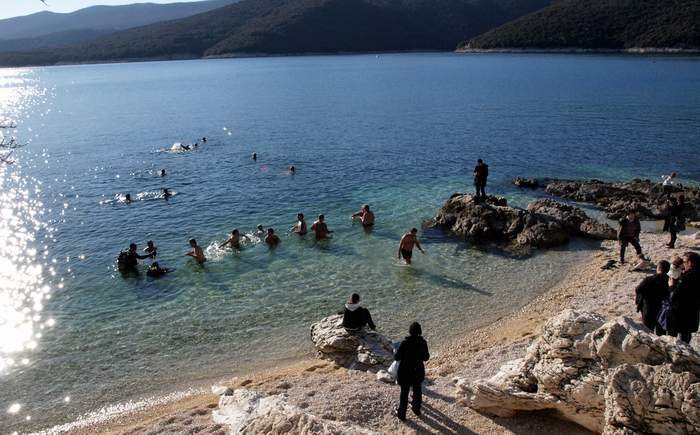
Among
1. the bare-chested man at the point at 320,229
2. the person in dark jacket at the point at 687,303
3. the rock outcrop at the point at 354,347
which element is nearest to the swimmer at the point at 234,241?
the bare-chested man at the point at 320,229

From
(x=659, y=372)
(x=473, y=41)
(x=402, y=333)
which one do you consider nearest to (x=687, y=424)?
(x=659, y=372)

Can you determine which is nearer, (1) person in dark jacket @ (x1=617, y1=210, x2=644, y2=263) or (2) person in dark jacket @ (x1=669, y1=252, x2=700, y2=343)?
(2) person in dark jacket @ (x1=669, y1=252, x2=700, y2=343)

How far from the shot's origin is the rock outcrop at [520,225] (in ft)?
68.6

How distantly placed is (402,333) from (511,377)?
581cm

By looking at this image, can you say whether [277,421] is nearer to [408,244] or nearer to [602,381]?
[602,381]

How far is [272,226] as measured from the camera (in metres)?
24.8

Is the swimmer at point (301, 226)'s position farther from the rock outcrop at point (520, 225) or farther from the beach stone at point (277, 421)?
the beach stone at point (277, 421)

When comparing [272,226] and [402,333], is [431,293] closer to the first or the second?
[402,333]

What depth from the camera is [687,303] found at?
948cm

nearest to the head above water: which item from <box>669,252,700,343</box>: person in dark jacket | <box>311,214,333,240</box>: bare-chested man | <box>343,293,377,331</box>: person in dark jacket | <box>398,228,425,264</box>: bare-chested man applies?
<box>343,293,377,331</box>: person in dark jacket

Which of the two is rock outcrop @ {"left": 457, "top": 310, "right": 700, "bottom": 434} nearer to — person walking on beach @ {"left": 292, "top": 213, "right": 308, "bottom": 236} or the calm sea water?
the calm sea water

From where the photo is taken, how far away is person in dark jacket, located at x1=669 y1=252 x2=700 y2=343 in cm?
941

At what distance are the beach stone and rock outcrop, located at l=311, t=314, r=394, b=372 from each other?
3082mm

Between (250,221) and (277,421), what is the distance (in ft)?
59.7
